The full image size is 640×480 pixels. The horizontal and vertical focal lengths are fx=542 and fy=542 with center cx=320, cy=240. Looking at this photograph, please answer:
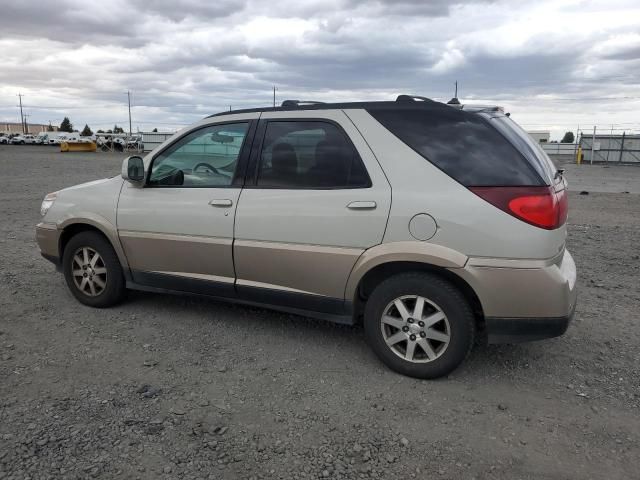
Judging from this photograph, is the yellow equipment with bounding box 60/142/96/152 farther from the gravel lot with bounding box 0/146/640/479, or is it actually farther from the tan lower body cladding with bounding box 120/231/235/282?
the tan lower body cladding with bounding box 120/231/235/282

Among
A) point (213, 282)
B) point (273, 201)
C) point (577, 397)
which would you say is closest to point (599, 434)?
point (577, 397)

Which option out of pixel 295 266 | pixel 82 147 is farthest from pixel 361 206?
pixel 82 147

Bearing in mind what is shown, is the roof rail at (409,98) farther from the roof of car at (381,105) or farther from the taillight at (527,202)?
the taillight at (527,202)

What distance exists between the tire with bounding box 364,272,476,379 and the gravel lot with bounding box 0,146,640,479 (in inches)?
5.6

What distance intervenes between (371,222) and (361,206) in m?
0.13

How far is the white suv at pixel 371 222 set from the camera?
3377 millimetres

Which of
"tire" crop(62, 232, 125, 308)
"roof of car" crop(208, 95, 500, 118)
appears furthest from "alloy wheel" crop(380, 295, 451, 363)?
"tire" crop(62, 232, 125, 308)

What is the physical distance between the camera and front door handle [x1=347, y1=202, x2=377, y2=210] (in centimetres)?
365

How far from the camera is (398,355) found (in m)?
3.71

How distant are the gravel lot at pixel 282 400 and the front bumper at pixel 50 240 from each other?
0.46m

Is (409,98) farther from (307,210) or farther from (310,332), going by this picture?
(310,332)

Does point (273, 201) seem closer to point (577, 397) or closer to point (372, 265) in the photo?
point (372, 265)

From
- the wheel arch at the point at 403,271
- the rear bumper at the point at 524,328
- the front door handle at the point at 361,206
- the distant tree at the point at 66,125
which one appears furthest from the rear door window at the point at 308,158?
the distant tree at the point at 66,125

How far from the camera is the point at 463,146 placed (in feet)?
11.6
